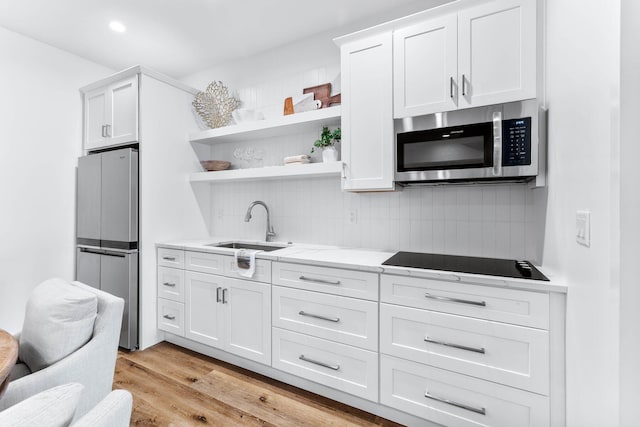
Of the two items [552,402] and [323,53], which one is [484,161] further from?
[323,53]

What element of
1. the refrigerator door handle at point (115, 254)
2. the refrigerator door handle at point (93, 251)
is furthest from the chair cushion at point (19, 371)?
the refrigerator door handle at point (93, 251)

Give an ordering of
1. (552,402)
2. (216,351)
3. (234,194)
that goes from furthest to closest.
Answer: (234,194)
(216,351)
(552,402)

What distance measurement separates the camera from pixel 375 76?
79.7 inches

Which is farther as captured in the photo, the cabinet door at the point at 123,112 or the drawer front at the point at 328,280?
the cabinet door at the point at 123,112

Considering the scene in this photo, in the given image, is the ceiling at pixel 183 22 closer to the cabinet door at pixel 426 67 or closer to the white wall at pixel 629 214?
the cabinet door at pixel 426 67

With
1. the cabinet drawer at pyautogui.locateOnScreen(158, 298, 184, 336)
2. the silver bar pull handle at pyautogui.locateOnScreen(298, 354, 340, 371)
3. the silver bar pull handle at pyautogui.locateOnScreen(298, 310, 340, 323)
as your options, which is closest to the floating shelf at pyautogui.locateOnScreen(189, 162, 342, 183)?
the silver bar pull handle at pyautogui.locateOnScreen(298, 310, 340, 323)

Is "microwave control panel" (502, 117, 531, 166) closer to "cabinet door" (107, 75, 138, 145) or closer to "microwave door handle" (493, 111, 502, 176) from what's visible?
"microwave door handle" (493, 111, 502, 176)

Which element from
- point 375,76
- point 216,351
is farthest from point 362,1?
point 216,351

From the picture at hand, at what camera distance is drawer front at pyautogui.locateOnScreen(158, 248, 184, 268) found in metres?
2.64

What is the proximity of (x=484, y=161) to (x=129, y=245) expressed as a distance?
2.69 metres

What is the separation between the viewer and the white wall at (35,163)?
8.46ft

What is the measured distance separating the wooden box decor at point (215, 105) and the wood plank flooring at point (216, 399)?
210 centimetres

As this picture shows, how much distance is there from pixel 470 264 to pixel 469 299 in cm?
30

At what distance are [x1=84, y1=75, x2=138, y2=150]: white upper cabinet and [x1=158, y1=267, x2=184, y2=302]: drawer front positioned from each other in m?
1.15
